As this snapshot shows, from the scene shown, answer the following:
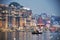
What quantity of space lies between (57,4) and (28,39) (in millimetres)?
685

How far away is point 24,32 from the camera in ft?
6.00

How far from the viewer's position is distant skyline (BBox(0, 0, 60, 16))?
6.18ft

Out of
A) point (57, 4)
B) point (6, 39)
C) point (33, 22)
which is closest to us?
point (6, 39)

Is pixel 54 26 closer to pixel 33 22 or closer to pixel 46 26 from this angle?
pixel 46 26

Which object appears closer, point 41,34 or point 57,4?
point 41,34

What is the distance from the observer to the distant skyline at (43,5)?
1.88 metres

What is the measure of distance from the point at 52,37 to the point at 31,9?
1.64 ft

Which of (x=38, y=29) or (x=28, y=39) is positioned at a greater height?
(x=38, y=29)

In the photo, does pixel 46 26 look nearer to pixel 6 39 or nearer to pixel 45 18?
pixel 45 18

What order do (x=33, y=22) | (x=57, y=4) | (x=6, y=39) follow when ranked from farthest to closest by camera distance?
(x=57, y=4) → (x=33, y=22) → (x=6, y=39)

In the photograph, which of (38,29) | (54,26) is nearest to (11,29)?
(38,29)

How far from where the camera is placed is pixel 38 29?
190 centimetres

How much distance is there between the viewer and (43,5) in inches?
77.4

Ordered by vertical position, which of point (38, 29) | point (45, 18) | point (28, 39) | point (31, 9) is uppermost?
point (31, 9)
